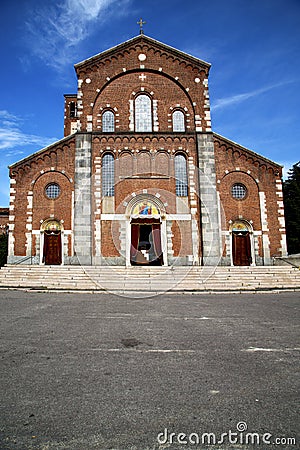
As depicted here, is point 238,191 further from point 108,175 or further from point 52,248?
point 52,248

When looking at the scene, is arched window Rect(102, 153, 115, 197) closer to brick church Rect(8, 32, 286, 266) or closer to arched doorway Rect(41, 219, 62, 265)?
brick church Rect(8, 32, 286, 266)

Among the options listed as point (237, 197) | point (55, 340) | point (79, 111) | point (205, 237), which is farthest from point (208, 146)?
point (55, 340)

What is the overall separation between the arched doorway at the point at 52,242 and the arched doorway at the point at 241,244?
12.3 metres

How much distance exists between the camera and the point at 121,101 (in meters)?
24.2

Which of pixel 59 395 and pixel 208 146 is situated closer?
pixel 59 395

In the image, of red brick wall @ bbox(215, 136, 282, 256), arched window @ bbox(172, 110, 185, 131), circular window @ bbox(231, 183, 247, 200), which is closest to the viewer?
red brick wall @ bbox(215, 136, 282, 256)

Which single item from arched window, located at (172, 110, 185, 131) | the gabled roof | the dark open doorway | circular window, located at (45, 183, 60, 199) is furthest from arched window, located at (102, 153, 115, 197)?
the gabled roof

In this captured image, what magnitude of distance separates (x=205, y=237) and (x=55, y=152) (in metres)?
12.3

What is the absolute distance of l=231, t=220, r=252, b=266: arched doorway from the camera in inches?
914

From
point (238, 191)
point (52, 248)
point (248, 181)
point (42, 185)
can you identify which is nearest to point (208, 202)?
point (238, 191)

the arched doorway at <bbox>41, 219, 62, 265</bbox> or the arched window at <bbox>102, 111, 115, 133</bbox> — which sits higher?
the arched window at <bbox>102, 111, 115, 133</bbox>

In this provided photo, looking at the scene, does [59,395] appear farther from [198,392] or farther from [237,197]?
[237,197]

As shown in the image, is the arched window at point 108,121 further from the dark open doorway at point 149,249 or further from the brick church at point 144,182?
the dark open doorway at point 149,249

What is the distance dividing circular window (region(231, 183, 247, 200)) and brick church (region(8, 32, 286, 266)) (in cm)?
7
